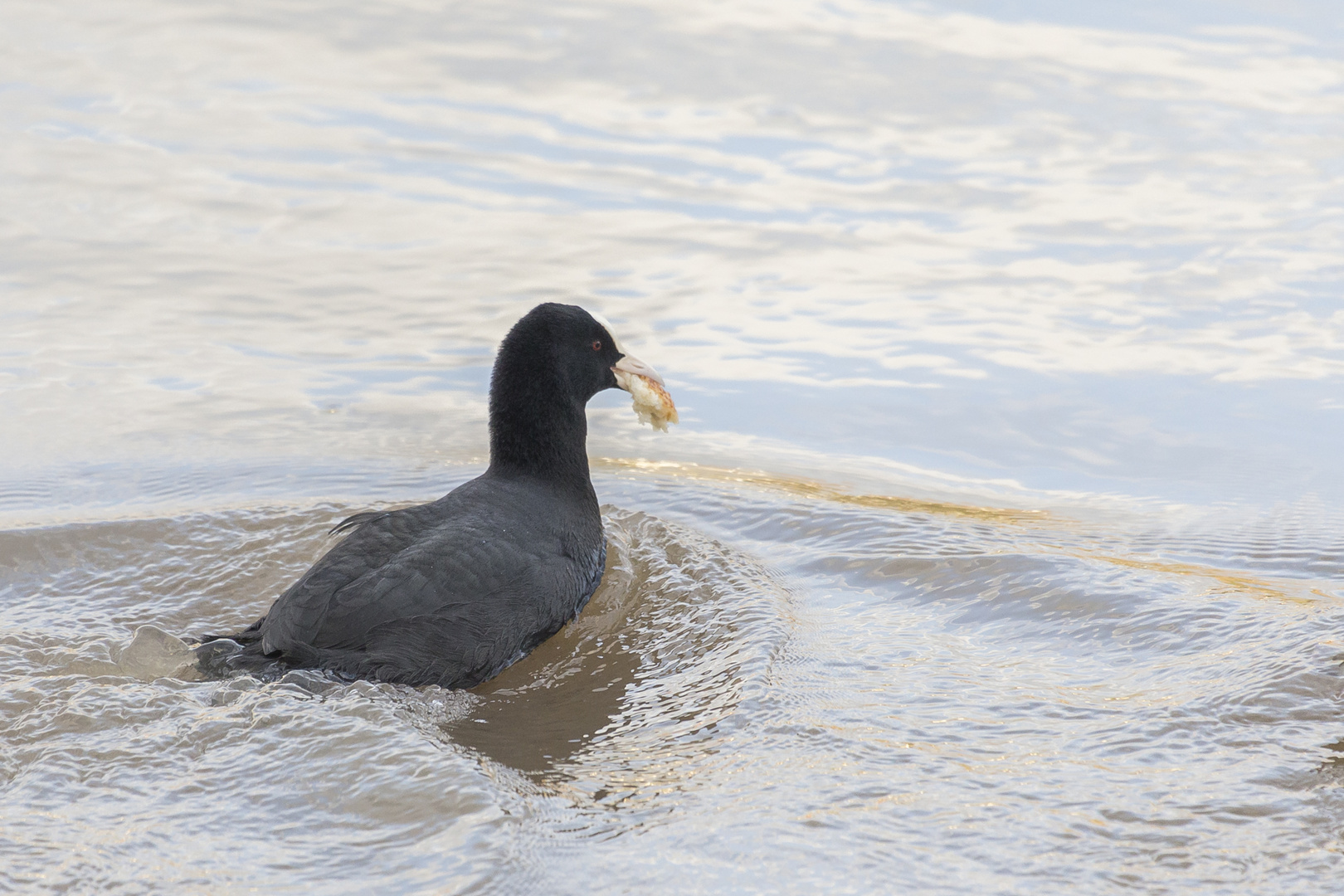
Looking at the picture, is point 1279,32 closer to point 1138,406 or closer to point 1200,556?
point 1138,406

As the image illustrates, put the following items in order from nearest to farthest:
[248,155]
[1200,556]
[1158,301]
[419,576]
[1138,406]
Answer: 1. [419,576]
2. [1200,556]
3. [1138,406]
4. [1158,301]
5. [248,155]

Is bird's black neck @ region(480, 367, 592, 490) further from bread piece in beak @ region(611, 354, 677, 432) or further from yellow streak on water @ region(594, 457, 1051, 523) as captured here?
yellow streak on water @ region(594, 457, 1051, 523)

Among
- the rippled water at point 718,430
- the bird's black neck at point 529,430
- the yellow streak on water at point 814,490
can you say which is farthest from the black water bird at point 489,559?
the yellow streak on water at point 814,490

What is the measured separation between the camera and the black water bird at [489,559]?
4016 mm

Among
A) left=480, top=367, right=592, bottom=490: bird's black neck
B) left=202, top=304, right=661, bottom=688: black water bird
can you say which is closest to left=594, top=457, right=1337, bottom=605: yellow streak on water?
left=202, top=304, right=661, bottom=688: black water bird

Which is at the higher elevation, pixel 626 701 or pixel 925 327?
pixel 925 327

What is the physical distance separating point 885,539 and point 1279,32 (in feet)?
29.0

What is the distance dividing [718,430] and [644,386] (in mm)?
1362

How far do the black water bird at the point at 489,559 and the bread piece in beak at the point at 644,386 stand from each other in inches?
0.5

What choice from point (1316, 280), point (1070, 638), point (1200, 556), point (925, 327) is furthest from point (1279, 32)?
point (1070, 638)

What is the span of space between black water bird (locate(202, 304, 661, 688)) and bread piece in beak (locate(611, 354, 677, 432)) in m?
0.01

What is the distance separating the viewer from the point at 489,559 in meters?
4.31

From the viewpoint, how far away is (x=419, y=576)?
13.5ft

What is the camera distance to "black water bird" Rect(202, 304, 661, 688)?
4.02 meters
